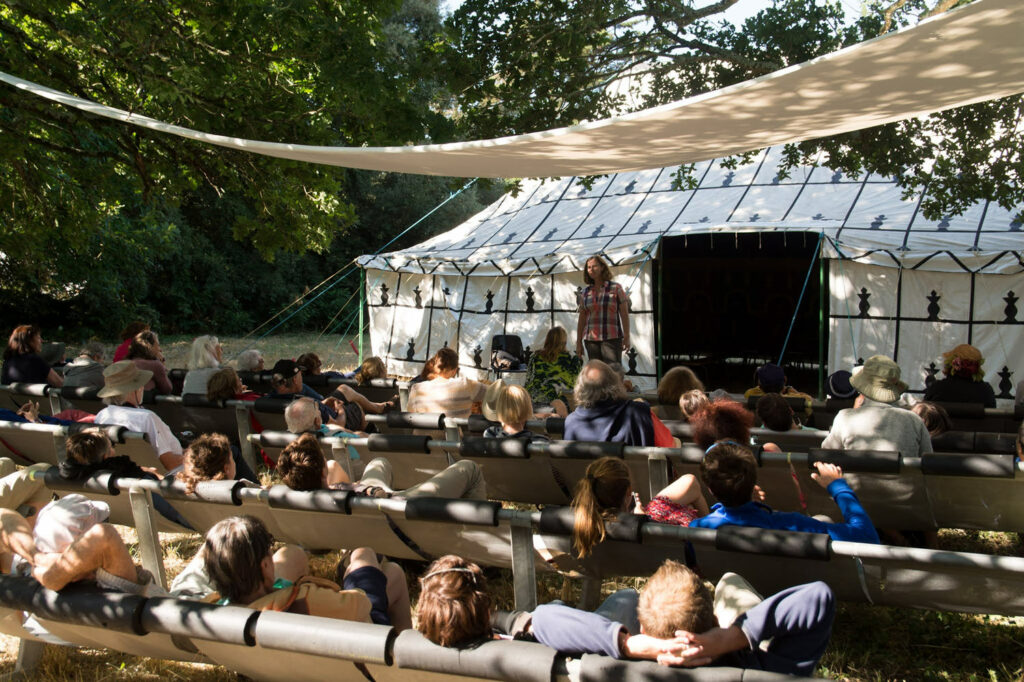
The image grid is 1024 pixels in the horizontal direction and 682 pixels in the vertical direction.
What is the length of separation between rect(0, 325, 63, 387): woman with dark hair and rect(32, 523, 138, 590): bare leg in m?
3.78

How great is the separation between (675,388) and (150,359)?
3.40 meters

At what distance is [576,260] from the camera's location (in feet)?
26.9

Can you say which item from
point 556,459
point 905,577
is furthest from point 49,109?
point 905,577

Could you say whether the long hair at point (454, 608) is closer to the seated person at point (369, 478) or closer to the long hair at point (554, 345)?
the seated person at point (369, 478)

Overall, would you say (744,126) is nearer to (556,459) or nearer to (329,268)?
(556,459)

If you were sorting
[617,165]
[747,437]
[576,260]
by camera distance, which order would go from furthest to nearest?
[576,260] → [617,165] → [747,437]

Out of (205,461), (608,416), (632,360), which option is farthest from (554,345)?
(205,461)

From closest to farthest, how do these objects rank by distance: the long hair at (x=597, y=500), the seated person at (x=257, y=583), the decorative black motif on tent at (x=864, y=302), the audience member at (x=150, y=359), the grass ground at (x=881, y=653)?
the seated person at (x=257, y=583) < the long hair at (x=597, y=500) < the grass ground at (x=881, y=653) < the audience member at (x=150, y=359) < the decorative black motif on tent at (x=864, y=302)

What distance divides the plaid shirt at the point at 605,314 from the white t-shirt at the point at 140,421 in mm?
3391

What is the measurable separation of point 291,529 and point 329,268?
19.9 m

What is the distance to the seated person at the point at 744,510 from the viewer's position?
2.34 m

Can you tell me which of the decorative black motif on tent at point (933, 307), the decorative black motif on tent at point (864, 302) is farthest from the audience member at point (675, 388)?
the decorative black motif on tent at point (933, 307)

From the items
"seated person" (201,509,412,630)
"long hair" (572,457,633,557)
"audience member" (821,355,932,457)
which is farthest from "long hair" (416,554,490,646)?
"audience member" (821,355,932,457)

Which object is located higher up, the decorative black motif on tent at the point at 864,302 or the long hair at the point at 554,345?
the decorative black motif on tent at the point at 864,302
